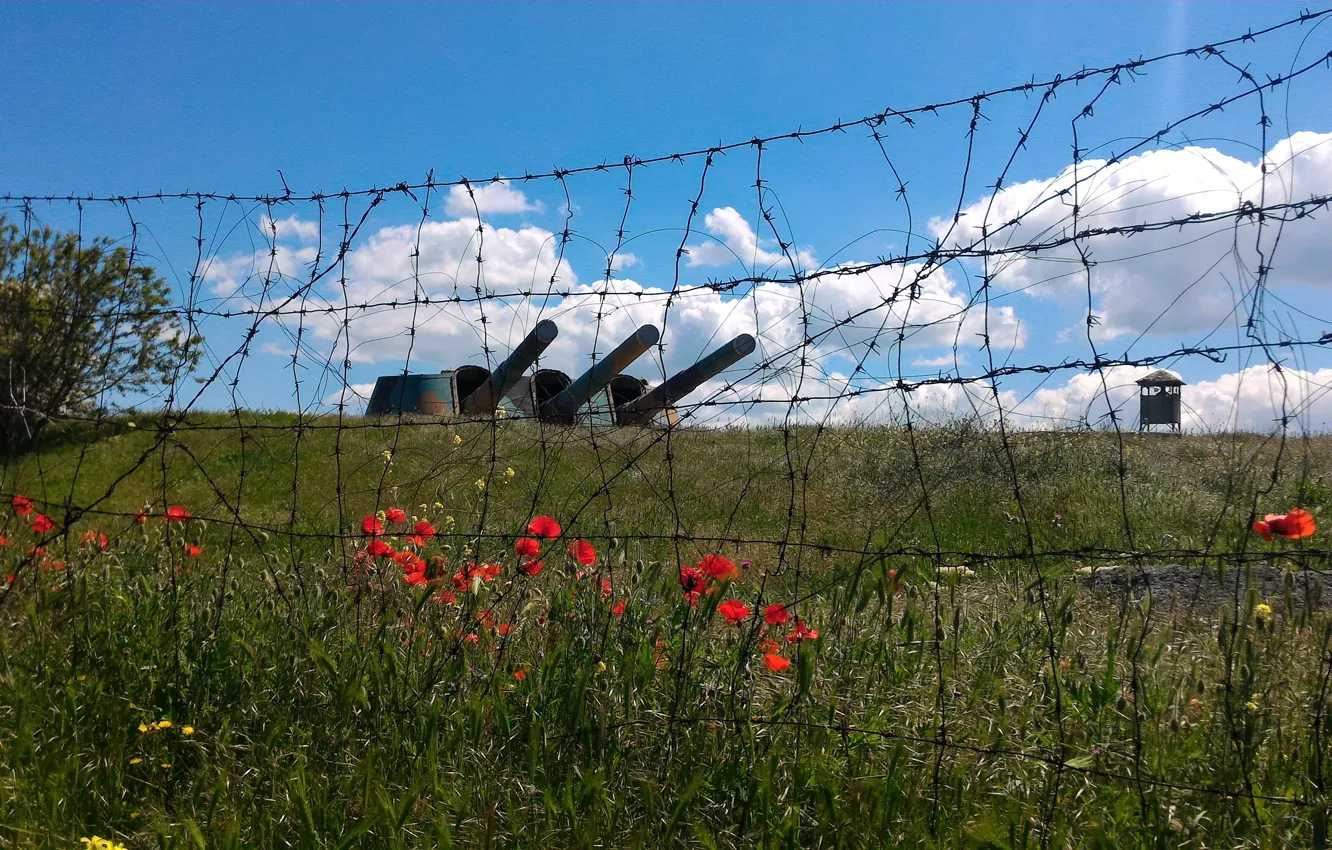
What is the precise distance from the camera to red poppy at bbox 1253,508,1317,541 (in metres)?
2.18

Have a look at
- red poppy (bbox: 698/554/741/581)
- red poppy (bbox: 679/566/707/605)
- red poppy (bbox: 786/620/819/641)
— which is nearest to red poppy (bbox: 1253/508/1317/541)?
red poppy (bbox: 786/620/819/641)

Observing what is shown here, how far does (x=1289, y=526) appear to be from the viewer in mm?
2205

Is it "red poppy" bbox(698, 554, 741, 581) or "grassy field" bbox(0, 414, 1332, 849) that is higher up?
"red poppy" bbox(698, 554, 741, 581)

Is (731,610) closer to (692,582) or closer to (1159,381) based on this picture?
(692,582)

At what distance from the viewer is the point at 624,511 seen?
27.1ft

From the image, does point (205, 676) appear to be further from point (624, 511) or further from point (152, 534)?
point (624, 511)

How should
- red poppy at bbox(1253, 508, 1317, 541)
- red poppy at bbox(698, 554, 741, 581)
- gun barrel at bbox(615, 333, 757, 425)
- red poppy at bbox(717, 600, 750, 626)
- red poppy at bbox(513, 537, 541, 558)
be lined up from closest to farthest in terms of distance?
red poppy at bbox(1253, 508, 1317, 541) → red poppy at bbox(698, 554, 741, 581) → red poppy at bbox(717, 600, 750, 626) → red poppy at bbox(513, 537, 541, 558) → gun barrel at bbox(615, 333, 757, 425)

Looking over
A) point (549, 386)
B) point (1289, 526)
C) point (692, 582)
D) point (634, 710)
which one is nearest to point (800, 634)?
point (692, 582)

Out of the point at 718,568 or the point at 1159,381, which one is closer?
the point at 718,568

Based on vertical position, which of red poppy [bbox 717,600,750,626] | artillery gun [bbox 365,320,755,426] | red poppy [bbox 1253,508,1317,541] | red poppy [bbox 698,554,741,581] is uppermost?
artillery gun [bbox 365,320,755,426]

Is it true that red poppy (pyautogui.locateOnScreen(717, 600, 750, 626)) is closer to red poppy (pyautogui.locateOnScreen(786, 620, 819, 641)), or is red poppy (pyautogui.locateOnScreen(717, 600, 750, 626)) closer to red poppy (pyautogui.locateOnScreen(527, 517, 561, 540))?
red poppy (pyautogui.locateOnScreen(786, 620, 819, 641))

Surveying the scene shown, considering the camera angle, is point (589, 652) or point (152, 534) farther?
point (152, 534)

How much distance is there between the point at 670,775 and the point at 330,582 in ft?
5.95

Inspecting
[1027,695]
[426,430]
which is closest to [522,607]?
[1027,695]
